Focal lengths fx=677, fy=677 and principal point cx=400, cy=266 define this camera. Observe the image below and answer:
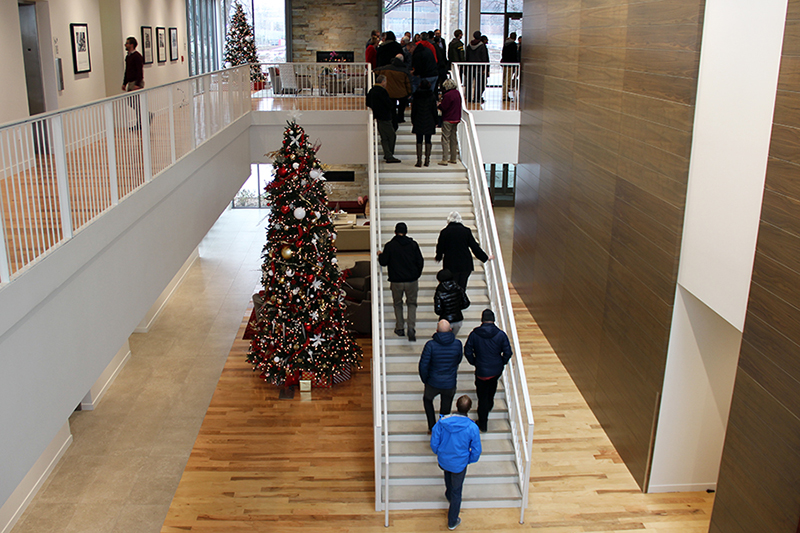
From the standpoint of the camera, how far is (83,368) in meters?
5.72

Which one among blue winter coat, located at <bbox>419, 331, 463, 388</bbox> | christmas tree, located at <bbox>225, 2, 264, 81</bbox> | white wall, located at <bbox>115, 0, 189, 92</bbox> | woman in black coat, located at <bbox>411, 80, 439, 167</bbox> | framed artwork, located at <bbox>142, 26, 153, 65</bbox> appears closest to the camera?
blue winter coat, located at <bbox>419, 331, 463, 388</bbox>

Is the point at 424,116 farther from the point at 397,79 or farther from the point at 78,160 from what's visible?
the point at 78,160

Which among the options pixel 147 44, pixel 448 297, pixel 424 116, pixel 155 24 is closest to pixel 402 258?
pixel 448 297

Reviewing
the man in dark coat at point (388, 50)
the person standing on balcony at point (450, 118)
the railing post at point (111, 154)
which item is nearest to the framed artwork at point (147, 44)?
the man in dark coat at point (388, 50)

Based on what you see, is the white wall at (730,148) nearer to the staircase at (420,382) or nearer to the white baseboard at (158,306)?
the staircase at (420,382)

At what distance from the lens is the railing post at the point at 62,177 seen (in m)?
5.47

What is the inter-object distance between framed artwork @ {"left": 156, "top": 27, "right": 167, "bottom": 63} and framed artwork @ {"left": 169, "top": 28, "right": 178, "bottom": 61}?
2.28 ft

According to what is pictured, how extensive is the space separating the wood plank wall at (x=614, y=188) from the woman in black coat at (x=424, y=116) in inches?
89.9

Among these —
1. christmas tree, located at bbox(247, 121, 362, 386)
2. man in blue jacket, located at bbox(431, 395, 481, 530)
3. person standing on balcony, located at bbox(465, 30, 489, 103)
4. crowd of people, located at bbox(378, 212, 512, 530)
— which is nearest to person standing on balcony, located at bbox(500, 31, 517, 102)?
person standing on balcony, located at bbox(465, 30, 489, 103)

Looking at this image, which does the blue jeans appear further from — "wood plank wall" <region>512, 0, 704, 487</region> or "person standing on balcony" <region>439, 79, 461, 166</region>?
"person standing on balcony" <region>439, 79, 461, 166</region>

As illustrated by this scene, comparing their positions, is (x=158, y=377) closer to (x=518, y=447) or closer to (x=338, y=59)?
(x=518, y=447)

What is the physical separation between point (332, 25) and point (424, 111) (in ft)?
56.9

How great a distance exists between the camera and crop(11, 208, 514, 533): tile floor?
941 centimetres

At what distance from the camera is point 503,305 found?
979cm
